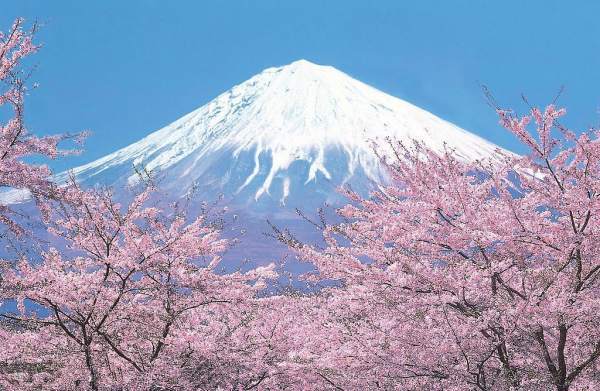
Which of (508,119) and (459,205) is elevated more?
(508,119)

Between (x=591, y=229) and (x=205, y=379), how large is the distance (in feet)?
15.5

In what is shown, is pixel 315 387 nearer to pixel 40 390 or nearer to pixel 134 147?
pixel 40 390

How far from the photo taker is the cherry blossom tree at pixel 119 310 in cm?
625

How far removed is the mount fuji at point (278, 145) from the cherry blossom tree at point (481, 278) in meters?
98.8

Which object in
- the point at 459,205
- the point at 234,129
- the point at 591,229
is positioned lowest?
the point at 591,229

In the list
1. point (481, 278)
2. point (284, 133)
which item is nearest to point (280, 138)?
point (284, 133)

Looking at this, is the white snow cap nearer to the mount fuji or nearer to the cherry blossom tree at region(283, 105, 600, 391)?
the mount fuji

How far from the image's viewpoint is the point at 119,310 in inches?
260

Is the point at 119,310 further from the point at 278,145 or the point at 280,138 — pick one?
the point at 280,138

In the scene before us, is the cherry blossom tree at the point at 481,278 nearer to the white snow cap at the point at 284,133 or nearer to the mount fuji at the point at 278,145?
the mount fuji at the point at 278,145

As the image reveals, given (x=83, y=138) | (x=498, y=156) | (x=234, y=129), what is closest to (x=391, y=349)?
(x=498, y=156)

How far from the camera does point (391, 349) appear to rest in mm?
6340

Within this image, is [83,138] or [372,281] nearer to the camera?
[372,281]

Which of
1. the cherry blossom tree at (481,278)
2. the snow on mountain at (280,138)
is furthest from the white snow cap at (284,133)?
the cherry blossom tree at (481,278)
